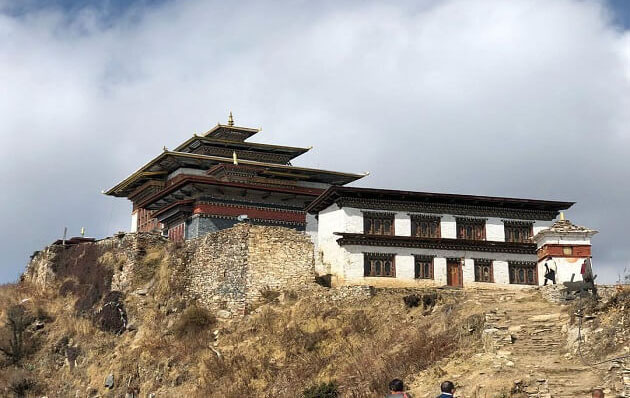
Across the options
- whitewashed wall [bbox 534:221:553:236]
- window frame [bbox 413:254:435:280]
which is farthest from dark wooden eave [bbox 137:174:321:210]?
whitewashed wall [bbox 534:221:553:236]

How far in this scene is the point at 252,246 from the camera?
138 feet

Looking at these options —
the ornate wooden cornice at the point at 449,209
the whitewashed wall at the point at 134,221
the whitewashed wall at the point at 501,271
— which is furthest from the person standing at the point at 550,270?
the whitewashed wall at the point at 134,221

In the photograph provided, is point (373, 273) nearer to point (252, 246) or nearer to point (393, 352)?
point (252, 246)

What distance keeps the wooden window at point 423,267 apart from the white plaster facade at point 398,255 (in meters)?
0.19

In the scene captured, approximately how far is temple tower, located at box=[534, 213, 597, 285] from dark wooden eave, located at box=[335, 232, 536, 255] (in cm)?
576

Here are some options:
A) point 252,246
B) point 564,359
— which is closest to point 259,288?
point 252,246

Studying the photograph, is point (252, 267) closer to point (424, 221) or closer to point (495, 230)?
point (424, 221)

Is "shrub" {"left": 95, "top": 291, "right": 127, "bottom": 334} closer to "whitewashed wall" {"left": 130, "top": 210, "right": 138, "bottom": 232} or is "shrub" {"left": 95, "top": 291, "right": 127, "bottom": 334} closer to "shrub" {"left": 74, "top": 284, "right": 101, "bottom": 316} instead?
"shrub" {"left": 74, "top": 284, "right": 101, "bottom": 316}

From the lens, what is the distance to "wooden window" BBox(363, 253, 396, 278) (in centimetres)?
4359

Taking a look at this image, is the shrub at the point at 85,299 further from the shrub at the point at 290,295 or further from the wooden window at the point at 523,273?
the wooden window at the point at 523,273

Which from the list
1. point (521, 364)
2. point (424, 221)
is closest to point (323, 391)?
point (521, 364)

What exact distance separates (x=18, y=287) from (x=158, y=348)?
16.5 metres

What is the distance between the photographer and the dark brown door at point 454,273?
44906 millimetres

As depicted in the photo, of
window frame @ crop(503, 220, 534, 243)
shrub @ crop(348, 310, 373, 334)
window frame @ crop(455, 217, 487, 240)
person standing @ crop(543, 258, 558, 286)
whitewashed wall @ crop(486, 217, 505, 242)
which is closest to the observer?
shrub @ crop(348, 310, 373, 334)
